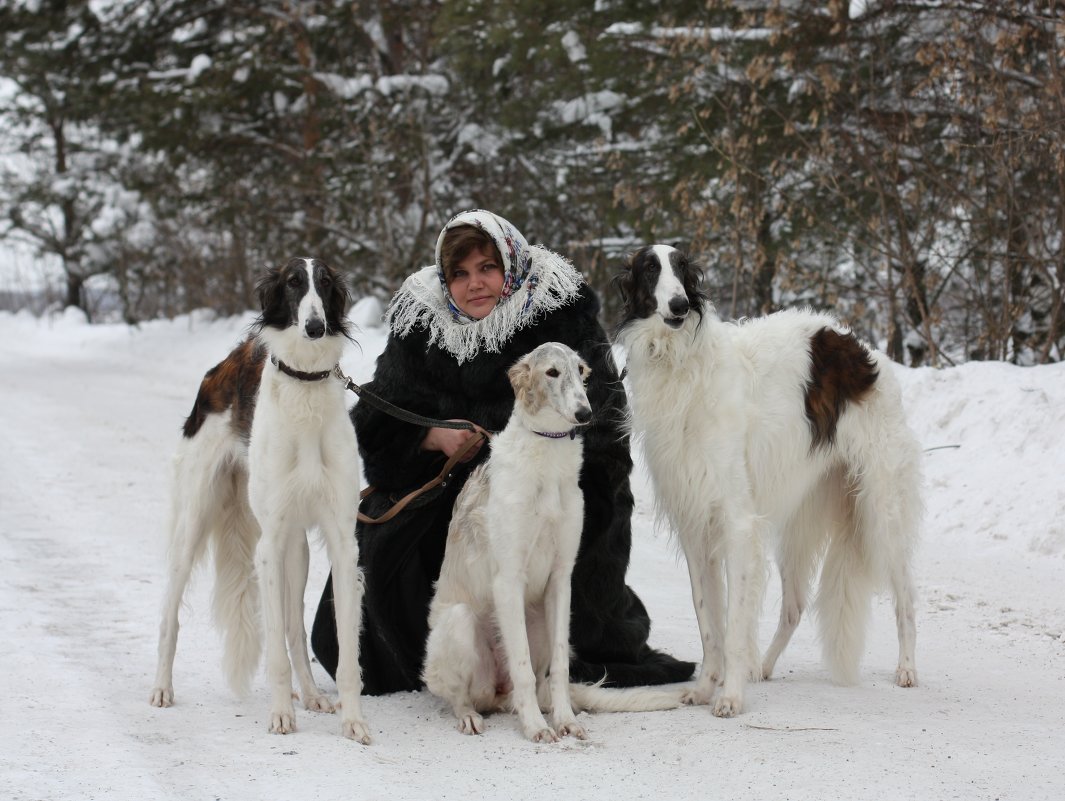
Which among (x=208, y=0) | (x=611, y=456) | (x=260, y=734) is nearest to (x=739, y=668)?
(x=611, y=456)

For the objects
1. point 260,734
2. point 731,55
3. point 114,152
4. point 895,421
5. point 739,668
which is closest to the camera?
point 260,734

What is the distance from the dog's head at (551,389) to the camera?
3.60m

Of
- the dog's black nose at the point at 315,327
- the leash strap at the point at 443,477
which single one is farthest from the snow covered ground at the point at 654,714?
the dog's black nose at the point at 315,327

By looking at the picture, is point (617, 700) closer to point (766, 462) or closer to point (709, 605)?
point (709, 605)

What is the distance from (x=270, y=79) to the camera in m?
18.0

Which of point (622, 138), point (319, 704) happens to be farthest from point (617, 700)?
point (622, 138)

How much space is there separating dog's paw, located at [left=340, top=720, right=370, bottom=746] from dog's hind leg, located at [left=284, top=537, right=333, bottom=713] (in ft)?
1.20

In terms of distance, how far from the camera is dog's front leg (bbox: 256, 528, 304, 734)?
365cm

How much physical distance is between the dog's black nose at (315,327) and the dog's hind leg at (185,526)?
3.24ft

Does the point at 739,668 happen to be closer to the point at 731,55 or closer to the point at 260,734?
the point at 260,734

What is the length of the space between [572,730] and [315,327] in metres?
1.57

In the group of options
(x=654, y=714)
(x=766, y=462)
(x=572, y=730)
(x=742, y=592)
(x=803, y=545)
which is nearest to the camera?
(x=572, y=730)

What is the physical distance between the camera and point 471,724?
3773 mm

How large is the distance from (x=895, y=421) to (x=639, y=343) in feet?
4.03
